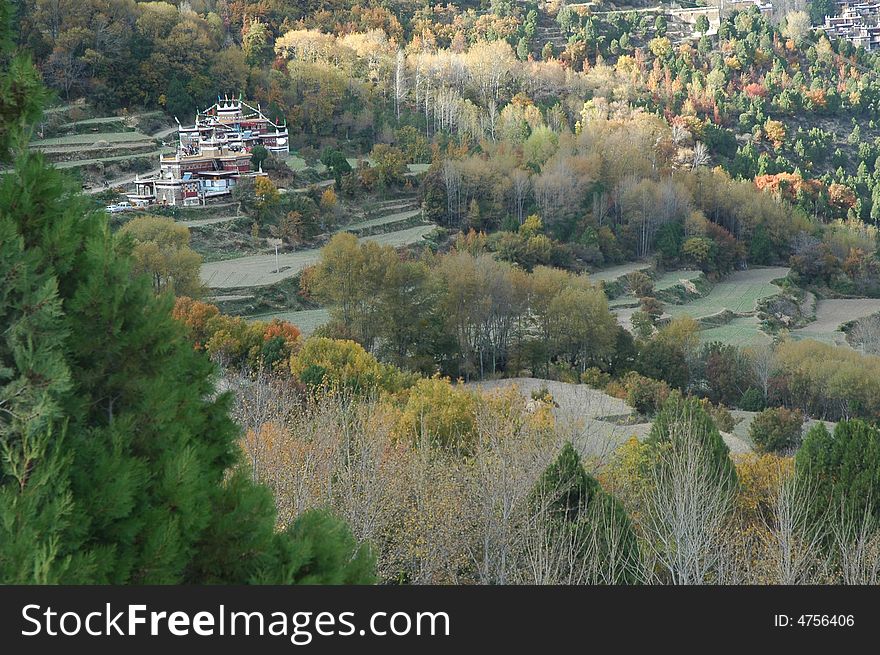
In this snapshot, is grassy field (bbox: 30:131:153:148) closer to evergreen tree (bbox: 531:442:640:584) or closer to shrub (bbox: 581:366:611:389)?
shrub (bbox: 581:366:611:389)

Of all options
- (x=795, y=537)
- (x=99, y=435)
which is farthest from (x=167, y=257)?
(x=99, y=435)

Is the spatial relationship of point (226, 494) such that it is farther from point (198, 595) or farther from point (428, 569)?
point (428, 569)

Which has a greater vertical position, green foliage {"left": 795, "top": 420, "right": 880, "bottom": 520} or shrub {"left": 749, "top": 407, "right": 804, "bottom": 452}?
green foliage {"left": 795, "top": 420, "right": 880, "bottom": 520}

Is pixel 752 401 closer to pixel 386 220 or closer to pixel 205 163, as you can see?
pixel 386 220

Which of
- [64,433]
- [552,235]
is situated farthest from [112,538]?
[552,235]

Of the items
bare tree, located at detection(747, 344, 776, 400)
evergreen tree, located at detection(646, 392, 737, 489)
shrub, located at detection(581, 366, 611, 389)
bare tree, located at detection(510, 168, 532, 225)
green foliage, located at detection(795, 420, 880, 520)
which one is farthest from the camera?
bare tree, located at detection(510, 168, 532, 225)

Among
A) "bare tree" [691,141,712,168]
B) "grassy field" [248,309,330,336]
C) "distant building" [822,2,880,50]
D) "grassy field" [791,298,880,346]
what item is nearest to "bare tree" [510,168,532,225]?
"grassy field" [791,298,880,346]
